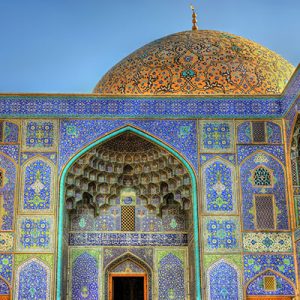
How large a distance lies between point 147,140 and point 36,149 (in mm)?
1862

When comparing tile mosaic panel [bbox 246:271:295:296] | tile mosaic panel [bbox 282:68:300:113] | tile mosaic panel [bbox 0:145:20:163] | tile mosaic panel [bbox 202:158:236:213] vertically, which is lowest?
tile mosaic panel [bbox 246:271:295:296]

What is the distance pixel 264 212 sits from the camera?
1037cm

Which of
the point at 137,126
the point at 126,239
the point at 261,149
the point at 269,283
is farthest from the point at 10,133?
the point at 269,283

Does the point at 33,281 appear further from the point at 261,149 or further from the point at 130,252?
the point at 261,149

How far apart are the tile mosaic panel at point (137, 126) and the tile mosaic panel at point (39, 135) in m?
0.15

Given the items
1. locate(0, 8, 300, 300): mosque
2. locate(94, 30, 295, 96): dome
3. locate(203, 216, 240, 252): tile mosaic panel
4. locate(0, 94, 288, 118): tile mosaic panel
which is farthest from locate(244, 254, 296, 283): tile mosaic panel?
locate(94, 30, 295, 96): dome

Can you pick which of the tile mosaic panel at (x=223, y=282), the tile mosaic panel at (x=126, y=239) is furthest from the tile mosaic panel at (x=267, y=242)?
the tile mosaic panel at (x=126, y=239)

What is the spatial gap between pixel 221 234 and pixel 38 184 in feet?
10.1

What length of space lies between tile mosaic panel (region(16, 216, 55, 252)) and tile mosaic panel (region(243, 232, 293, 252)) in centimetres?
312

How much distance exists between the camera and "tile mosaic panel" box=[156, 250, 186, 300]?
10.9 metres

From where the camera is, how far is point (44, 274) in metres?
9.95

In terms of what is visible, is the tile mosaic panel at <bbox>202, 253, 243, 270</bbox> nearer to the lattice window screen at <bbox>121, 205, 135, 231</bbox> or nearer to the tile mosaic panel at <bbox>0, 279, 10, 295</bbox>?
the lattice window screen at <bbox>121, 205, 135, 231</bbox>

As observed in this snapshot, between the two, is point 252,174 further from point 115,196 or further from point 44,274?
point 44,274

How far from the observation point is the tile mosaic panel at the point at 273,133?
10727mm
